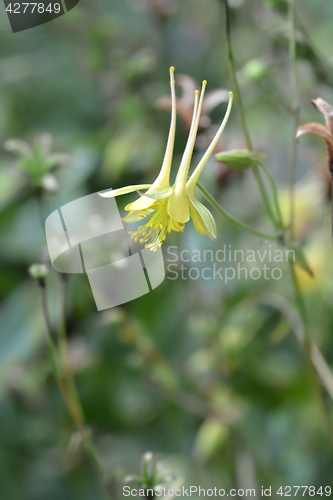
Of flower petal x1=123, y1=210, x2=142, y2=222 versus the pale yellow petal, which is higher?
the pale yellow petal

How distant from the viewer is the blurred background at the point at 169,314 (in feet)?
1.67

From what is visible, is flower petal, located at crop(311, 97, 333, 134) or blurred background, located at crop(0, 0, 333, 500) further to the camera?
blurred background, located at crop(0, 0, 333, 500)

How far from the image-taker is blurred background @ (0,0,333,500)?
510 millimetres

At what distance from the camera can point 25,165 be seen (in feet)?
1.14

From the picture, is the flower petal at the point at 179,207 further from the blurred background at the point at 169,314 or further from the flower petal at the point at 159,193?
the blurred background at the point at 169,314

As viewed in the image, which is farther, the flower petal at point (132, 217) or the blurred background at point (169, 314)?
the blurred background at point (169, 314)

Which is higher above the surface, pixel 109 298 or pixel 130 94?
pixel 130 94

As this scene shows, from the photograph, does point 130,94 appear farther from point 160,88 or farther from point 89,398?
point 89,398

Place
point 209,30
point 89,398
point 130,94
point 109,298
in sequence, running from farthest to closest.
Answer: point 209,30, point 89,398, point 130,94, point 109,298

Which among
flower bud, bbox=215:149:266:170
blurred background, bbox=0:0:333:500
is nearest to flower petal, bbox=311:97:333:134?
flower bud, bbox=215:149:266:170

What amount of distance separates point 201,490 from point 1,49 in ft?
2.37

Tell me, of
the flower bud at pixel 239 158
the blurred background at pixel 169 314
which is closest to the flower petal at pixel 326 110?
the flower bud at pixel 239 158

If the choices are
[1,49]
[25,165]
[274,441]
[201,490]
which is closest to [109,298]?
[25,165]

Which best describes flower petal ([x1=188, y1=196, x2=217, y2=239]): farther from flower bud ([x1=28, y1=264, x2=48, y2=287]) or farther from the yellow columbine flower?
flower bud ([x1=28, y1=264, x2=48, y2=287])
